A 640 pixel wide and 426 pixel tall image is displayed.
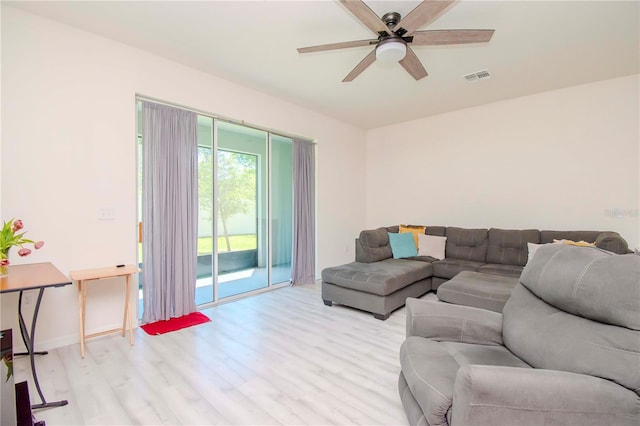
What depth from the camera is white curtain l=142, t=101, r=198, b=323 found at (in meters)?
3.09

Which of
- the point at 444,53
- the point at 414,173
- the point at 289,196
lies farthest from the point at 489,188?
the point at 289,196

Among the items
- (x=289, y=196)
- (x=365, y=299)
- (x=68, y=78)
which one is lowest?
→ (x=365, y=299)

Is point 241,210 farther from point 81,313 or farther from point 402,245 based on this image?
point 402,245

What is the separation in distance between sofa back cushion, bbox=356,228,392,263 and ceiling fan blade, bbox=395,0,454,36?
2702mm

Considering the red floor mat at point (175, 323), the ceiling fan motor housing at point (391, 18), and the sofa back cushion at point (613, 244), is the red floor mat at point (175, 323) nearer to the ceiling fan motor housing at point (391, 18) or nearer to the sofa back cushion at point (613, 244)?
the ceiling fan motor housing at point (391, 18)

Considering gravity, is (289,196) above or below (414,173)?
below

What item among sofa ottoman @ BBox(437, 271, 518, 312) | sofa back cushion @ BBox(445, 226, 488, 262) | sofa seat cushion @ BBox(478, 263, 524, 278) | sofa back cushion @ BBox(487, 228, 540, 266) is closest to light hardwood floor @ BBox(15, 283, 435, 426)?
sofa ottoman @ BBox(437, 271, 518, 312)

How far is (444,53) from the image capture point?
3080mm

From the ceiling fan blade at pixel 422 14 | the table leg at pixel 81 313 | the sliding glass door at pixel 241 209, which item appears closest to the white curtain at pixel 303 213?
the sliding glass door at pixel 241 209

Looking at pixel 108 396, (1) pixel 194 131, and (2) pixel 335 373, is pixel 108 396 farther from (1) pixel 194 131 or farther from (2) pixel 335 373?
(1) pixel 194 131

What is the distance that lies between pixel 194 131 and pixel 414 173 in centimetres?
386

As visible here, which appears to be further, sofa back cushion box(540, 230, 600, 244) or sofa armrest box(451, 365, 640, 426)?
sofa back cushion box(540, 230, 600, 244)

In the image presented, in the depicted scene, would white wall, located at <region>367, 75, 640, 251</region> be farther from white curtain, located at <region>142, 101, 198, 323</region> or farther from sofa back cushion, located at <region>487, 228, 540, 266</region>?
white curtain, located at <region>142, 101, 198, 323</region>

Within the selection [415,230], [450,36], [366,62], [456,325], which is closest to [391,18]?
[366,62]
